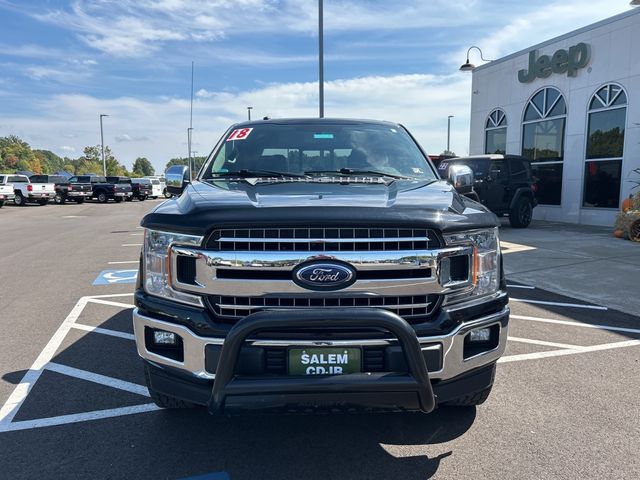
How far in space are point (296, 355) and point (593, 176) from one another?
619 inches

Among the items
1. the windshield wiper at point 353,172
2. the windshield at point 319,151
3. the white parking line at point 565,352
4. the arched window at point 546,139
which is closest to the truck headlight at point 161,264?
the windshield at point 319,151

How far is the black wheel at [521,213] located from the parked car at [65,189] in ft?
90.8

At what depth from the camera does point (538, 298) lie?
21.2 ft

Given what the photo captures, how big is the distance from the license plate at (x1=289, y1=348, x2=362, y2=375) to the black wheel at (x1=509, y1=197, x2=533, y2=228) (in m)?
13.3

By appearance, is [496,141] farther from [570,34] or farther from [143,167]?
[143,167]

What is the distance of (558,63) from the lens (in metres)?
16.3

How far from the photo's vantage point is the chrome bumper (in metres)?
2.26

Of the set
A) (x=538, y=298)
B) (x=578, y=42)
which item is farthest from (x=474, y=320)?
(x=578, y=42)

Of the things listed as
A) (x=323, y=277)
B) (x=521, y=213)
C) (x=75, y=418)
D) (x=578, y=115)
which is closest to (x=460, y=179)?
(x=323, y=277)

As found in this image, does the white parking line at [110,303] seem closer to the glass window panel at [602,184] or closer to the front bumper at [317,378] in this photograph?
the front bumper at [317,378]

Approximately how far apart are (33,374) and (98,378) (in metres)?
0.54

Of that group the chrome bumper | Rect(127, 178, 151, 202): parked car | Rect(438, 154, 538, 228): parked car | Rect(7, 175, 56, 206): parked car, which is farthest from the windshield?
Rect(127, 178, 151, 202): parked car

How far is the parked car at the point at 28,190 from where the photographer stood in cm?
2962

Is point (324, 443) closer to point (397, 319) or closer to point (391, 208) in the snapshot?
point (397, 319)
